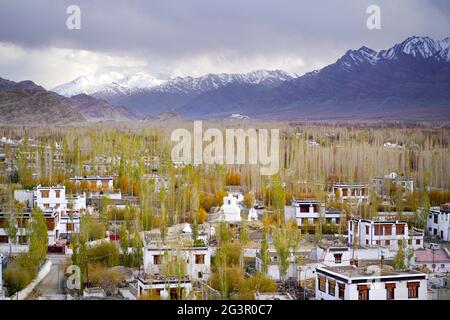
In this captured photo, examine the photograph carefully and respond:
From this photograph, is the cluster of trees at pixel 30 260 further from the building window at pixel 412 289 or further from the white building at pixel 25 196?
the building window at pixel 412 289

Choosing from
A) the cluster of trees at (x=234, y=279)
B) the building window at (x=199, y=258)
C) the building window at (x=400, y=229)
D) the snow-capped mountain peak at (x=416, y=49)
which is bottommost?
the cluster of trees at (x=234, y=279)

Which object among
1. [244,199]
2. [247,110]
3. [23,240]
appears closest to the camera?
[23,240]

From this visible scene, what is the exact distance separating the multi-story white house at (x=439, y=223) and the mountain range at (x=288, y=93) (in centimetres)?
Result: 1111

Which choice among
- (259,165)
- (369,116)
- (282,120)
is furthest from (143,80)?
(259,165)

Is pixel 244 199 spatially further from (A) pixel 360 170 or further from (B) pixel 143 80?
(B) pixel 143 80

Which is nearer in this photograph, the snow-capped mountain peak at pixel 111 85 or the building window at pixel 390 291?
the building window at pixel 390 291

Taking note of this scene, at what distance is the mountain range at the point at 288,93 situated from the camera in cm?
2084

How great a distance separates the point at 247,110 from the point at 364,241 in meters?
16.6

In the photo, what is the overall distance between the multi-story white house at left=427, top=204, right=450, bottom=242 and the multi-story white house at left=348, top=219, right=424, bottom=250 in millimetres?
880

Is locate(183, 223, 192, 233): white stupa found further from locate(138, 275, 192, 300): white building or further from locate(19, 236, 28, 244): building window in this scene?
locate(138, 275, 192, 300): white building

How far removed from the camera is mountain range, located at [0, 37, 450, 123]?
821 inches

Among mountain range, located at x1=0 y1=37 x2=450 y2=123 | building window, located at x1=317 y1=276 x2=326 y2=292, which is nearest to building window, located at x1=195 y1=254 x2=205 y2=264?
building window, located at x1=317 y1=276 x2=326 y2=292

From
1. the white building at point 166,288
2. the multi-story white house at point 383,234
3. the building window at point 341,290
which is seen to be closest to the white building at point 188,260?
the white building at point 166,288

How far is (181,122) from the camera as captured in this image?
21625 mm
